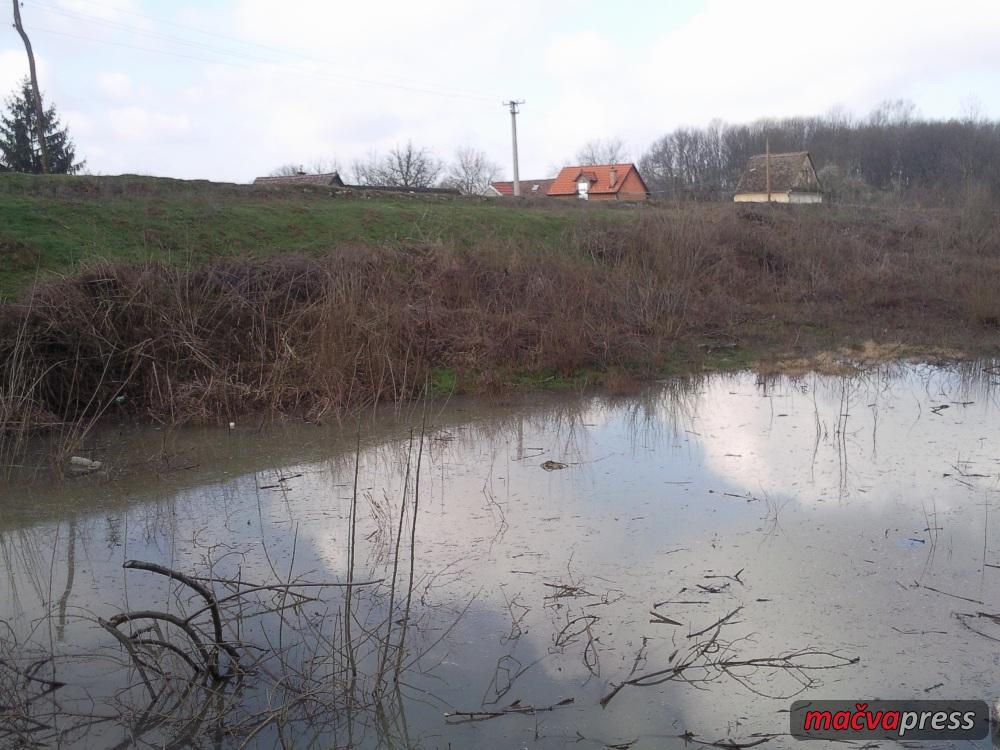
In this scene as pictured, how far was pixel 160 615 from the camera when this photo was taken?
364cm

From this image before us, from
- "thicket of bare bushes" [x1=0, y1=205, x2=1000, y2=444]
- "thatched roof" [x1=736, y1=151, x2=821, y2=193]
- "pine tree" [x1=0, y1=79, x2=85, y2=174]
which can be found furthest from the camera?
"thatched roof" [x1=736, y1=151, x2=821, y2=193]

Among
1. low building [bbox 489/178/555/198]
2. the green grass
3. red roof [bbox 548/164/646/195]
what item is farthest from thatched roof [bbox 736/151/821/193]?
the green grass

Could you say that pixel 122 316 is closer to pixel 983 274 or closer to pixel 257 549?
pixel 257 549

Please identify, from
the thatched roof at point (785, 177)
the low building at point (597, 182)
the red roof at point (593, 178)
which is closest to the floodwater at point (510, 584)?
the thatched roof at point (785, 177)

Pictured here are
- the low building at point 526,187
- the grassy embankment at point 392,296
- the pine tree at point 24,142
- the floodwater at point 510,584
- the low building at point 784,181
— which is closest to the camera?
the floodwater at point 510,584

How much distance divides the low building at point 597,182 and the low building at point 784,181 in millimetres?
6426

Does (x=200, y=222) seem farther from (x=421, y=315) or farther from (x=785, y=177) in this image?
(x=785, y=177)

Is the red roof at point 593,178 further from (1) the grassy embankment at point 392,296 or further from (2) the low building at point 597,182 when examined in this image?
(1) the grassy embankment at point 392,296

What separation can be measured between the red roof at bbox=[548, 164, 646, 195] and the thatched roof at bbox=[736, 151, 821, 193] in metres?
6.99

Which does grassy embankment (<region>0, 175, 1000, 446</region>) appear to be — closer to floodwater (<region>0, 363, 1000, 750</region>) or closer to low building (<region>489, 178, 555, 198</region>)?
floodwater (<region>0, 363, 1000, 750</region>)

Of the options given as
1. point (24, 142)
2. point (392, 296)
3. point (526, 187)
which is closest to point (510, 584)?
point (392, 296)

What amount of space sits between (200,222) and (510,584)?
11.1 metres

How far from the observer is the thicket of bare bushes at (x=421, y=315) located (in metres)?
9.30

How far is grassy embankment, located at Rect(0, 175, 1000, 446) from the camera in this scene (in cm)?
943
